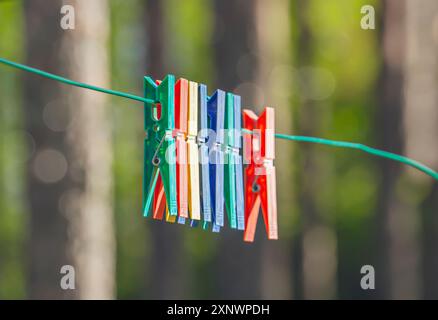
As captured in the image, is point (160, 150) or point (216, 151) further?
point (216, 151)

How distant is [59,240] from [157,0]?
5.46 m

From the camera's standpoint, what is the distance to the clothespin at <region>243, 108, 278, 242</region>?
616 cm

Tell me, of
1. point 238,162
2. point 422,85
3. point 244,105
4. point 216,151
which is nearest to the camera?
point 216,151

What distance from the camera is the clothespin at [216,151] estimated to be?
5891 mm

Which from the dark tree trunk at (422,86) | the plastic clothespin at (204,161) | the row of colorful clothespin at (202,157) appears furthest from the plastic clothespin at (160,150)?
the dark tree trunk at (422,86)

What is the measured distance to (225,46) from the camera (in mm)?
12562

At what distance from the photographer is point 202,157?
19.2 ft

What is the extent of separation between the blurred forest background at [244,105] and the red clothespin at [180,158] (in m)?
3.61

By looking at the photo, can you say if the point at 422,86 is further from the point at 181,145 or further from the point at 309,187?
the point at 181,145

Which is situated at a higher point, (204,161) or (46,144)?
(46,144)

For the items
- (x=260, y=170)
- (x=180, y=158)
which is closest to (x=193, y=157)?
(x=180, y=158)

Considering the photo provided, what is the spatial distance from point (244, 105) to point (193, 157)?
23.1 ft

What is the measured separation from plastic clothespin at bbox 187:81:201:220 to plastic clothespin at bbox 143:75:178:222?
0.30 ft
